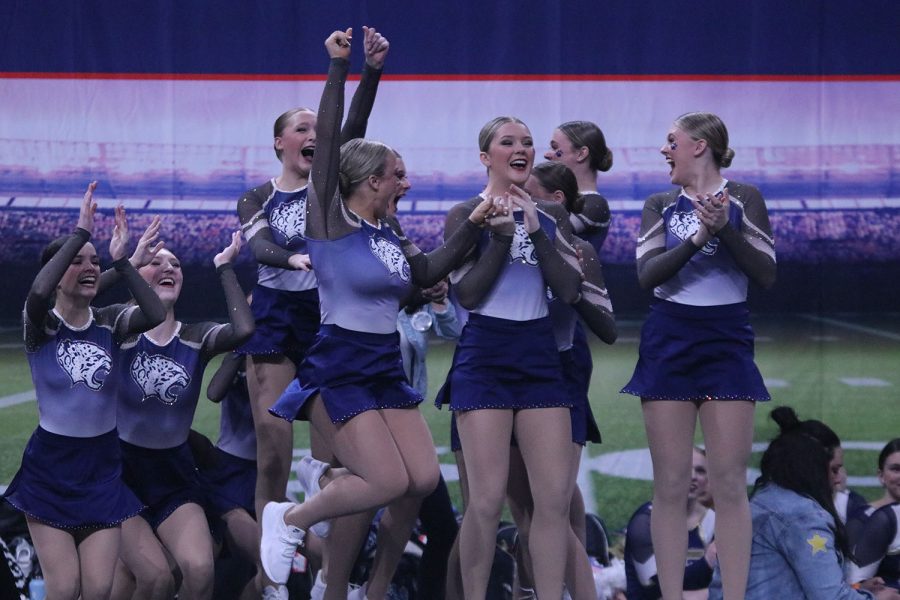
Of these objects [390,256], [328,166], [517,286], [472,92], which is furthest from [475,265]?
[472,92]

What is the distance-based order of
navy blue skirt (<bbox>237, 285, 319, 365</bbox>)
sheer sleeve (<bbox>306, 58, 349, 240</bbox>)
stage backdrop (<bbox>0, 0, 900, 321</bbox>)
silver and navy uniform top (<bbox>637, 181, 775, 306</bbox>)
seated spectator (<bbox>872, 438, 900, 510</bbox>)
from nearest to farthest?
1. sheer sleeve (<bbox>306, 58, 349, 240</bbox>)
2. silver and navy uniform top (<bbox>637, 181, 775, 306</bbox>)
3. navy blue skirt (<bbox>237, 285, 319, 365</bbox>)
4. seated spectator (<bbox>872, 438, 900, 510</bbox>)
5. stage backdrop (<bbox>0, 0, 900, 321</bbox>)

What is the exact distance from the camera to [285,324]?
4027mm

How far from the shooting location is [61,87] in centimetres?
525

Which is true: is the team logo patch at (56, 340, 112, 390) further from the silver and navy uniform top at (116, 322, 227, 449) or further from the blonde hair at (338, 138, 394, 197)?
the blonde hair at (338, 138, 394, 197)

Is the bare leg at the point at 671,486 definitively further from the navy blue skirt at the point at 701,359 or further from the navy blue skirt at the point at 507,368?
the navy blue skirt at the point at 507,368

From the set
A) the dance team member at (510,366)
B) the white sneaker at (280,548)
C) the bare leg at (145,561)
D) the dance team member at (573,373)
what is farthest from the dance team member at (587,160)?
the bare leg at (145,561)

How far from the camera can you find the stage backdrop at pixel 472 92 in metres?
5.23

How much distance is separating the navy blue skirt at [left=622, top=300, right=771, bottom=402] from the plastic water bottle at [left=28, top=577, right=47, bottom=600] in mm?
2292

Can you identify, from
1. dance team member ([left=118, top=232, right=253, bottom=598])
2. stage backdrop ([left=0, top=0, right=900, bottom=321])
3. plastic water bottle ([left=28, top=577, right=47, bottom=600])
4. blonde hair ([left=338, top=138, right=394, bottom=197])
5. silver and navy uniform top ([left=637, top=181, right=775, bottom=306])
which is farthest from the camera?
stage backdrop ([left=0, top=0, right=900, bottom=321])

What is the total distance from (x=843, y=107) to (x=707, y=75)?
617 millimetres

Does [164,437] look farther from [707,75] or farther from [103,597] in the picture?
[707,75]

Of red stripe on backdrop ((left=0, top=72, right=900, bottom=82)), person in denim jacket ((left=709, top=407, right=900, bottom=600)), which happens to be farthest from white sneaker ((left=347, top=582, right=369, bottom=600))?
red stripe on backdrop ((left=0, top=72, right=900, bottom=82))

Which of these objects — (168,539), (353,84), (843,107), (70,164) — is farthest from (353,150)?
(843,107)

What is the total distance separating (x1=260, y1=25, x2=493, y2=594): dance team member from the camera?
3.37m
